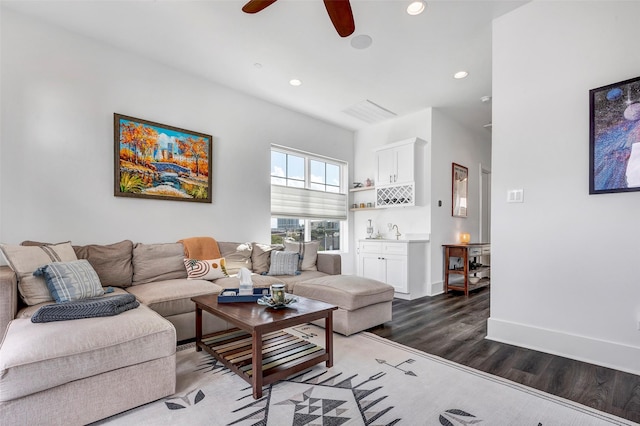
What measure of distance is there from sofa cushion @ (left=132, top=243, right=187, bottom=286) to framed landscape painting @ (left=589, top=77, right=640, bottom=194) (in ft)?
12.3

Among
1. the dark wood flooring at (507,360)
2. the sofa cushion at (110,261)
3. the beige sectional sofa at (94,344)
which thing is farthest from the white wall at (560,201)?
the sofa cushion at (110,261)

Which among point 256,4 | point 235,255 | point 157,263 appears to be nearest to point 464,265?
point 235,255

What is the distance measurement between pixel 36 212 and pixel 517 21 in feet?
15.1

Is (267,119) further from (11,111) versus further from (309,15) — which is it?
(11,111)

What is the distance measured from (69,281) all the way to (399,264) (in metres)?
3.70

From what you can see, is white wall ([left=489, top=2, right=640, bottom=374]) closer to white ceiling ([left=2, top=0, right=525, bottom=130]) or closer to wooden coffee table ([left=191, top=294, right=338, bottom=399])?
white ceiling ([left=2, top=0, right=525, bottom=130])

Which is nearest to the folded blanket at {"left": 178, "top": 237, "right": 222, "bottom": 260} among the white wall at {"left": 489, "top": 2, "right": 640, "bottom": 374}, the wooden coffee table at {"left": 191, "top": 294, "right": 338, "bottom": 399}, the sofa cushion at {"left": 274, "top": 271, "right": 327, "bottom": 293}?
the sofa cushion at {"left": 274, "top": 271, "right": 327, "bottom": 293}

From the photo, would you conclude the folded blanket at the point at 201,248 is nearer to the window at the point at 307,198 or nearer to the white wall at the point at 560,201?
the window at the point at 307,198

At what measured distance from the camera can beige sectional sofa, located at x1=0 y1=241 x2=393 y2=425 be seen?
1380mm

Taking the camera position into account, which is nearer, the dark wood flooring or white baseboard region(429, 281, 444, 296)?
the dark wood flooring

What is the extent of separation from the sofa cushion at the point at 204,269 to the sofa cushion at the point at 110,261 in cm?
53

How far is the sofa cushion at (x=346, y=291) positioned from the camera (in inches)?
108

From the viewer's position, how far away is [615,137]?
216cm

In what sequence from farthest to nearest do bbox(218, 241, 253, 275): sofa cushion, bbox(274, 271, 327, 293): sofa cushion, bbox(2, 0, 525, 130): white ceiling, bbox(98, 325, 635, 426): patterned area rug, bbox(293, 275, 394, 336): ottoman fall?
1. bbox(218, 241, 253, 275): sofa cushion
2. bbox(274, 271, 327, 293): sofa cushion
3. bbox(293, 275, 394, 336): ottoman
4. bbox(2, 0, 525, 130): white ceiling
5. bbox(98, 325, 635, 426): patterned area rug
